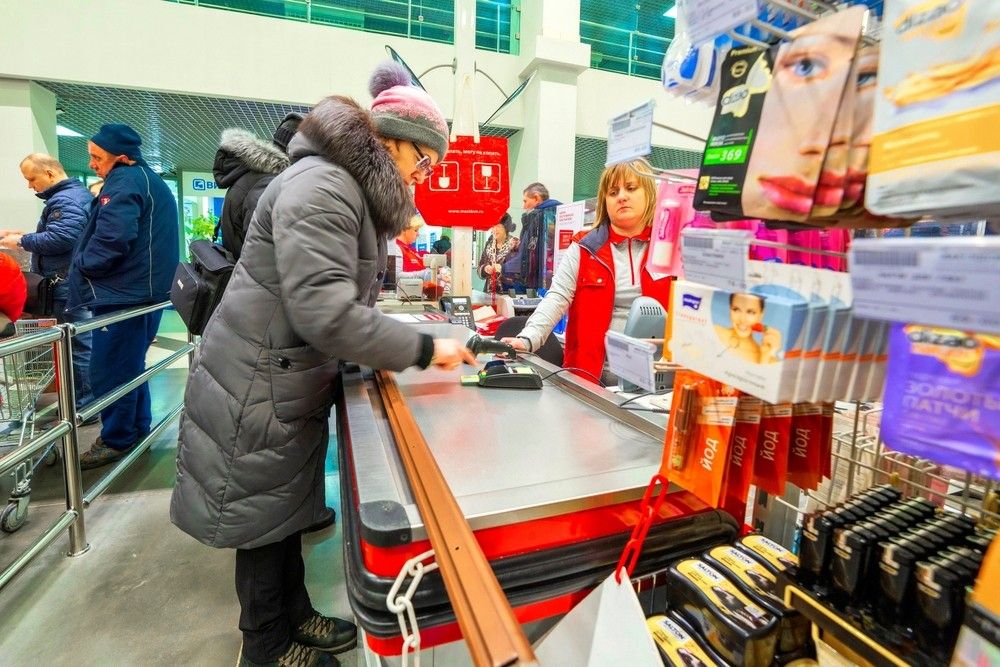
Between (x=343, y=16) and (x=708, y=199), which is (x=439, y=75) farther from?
(x=708, y=199)

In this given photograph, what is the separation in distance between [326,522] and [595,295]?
1.73 m

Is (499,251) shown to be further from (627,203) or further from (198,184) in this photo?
(198,184)

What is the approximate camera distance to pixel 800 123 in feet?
1.76

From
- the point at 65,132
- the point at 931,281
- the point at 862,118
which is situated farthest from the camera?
the point at 65,132

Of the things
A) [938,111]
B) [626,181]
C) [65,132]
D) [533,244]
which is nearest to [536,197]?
[533,244]

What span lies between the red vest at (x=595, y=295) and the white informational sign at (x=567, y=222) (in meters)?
2.18

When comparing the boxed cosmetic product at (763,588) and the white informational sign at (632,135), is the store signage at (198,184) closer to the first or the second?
the white informational sign at (632,135)

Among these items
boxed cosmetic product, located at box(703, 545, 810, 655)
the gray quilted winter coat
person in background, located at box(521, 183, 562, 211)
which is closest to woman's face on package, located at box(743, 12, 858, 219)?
boxed cosmetic product, located at box(703, 545, 810, 655)

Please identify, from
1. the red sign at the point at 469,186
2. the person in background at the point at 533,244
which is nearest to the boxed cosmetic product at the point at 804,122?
the red sign at the point at 469,186

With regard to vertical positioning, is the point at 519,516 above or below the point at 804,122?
below

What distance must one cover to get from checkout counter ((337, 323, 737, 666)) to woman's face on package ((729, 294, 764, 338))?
0.40 m

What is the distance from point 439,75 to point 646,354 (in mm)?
7197

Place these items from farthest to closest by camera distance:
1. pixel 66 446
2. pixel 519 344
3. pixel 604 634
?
pixel 66 446
pixel 519 344
pixel 604 634

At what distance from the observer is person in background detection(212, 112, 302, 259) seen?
2020mm
